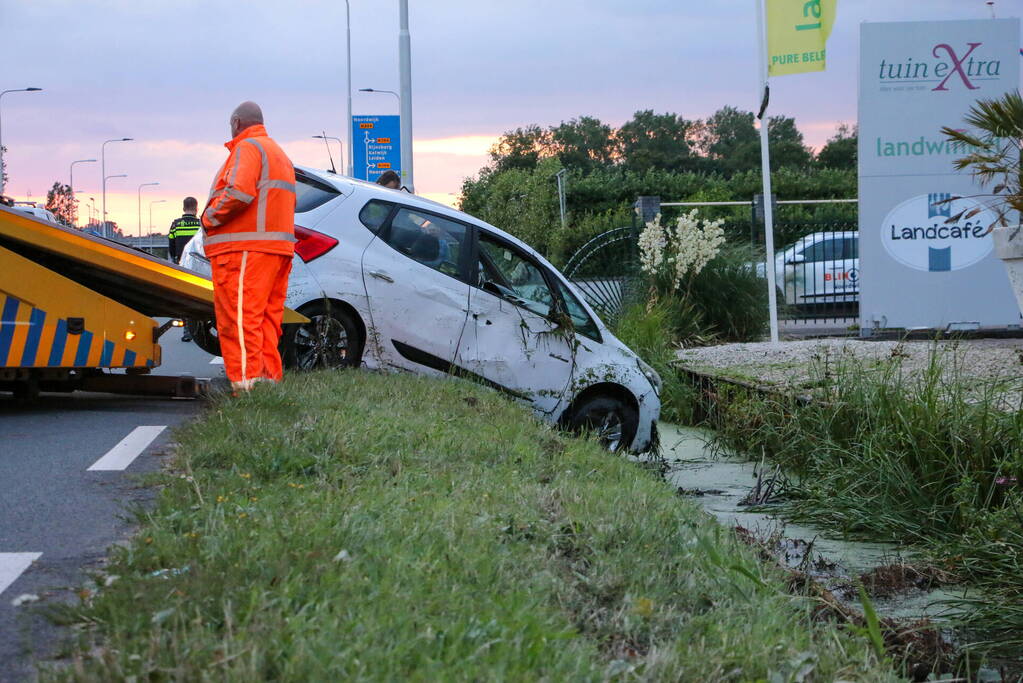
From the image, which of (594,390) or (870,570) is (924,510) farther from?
(594,390)

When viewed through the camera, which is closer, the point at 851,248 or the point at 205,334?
the point at 205,334

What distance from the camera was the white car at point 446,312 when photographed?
31.9ft

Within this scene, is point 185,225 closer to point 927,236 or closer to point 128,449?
point 927,236

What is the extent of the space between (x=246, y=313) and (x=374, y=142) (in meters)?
22.3

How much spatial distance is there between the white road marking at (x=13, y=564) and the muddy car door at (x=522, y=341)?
18.8 feet

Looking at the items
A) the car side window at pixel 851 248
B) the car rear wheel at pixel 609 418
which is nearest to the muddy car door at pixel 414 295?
the car rear wheel at pixel 609 418

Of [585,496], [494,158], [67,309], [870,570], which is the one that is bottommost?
[870,570]

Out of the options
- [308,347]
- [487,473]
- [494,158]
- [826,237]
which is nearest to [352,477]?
[487,473]

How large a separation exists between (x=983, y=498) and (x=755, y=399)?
3.10 m

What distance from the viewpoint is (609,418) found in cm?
1003

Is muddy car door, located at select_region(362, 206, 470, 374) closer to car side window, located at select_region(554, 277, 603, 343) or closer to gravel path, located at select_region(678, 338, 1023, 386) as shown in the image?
car side window, located at select_region(554, 277, 603, 343)

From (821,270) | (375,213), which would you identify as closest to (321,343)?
(375,213)

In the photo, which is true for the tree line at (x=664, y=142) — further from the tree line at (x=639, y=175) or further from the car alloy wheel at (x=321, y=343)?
the car alloy wheel at (x=321, y=343)

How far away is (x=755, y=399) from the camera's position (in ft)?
31.7
